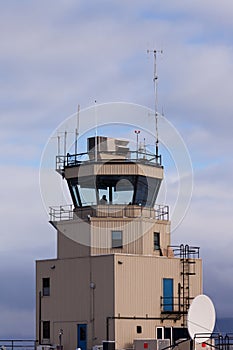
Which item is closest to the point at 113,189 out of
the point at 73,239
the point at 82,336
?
the point at 73,239

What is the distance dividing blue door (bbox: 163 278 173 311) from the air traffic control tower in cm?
5

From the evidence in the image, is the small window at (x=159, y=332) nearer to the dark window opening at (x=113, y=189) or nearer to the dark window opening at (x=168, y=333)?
the dark window opening at (x=168, y=333)

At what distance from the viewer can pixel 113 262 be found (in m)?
55.1

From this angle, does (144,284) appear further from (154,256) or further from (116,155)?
(116,155)

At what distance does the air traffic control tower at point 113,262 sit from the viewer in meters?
55.4

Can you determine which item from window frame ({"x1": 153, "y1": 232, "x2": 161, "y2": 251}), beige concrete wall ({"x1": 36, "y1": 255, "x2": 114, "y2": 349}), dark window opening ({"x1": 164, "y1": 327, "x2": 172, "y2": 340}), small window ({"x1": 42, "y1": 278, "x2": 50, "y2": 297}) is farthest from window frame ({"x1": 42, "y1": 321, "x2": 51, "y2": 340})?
window frame ({"x1": 153, "y1": 232, "x2": 161, "y2": 251})

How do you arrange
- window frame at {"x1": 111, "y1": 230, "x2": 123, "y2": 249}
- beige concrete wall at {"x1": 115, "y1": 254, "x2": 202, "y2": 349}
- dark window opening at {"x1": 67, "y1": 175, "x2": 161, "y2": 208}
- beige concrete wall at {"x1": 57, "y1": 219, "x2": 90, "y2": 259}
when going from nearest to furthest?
beige concrete wall at {"x1": 115, "y1": 254, "x2": 202, "y2": 349}, window frame at {"x1": 111, "y1": 230, "x2": 123, "y2": 249}, beige concrete wall at {"x1": 57, "y1": 219, "x2": 90, "y2": 259}, dark window opening at {"x1": 67, "y1": 175, "x2": 161, "y2": 208}

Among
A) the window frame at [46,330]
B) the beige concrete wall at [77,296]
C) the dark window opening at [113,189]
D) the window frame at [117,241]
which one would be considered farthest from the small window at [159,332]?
the dark window opening at [113,189]

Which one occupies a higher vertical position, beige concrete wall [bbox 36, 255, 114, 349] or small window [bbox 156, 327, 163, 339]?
beige concrete wall [bbox 36, 255, 114, 349]

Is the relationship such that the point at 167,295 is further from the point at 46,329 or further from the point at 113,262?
the point at 46,329

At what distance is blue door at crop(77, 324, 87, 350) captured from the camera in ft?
183

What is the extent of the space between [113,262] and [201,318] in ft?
17.8

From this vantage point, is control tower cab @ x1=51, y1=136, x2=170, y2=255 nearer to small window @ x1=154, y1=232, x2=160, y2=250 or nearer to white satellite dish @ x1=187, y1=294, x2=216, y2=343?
small window @ x1=154, y1=232, x2=160, y2=250

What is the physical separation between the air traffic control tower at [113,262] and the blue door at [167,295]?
5 centimetres
